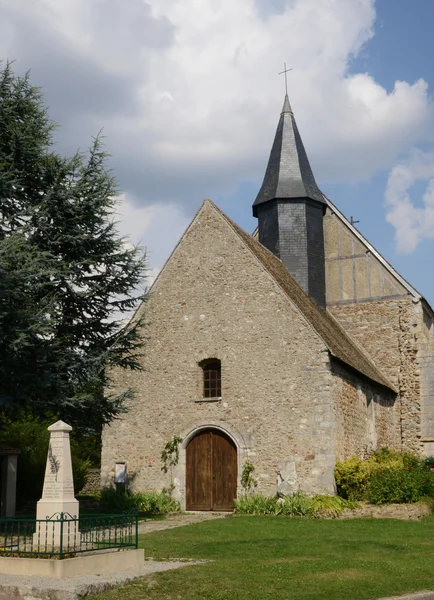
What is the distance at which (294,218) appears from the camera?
2398cm

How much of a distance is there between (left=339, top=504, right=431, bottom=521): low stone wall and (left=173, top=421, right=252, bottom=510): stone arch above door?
3.09 meters

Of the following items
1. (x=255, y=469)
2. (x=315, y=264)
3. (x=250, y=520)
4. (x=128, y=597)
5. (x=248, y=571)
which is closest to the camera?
(x=128, y=597)

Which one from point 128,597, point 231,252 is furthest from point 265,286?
point 128,597

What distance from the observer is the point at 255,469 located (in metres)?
18.5

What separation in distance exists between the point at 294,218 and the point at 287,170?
182cm

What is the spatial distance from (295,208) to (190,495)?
10014 millimetres

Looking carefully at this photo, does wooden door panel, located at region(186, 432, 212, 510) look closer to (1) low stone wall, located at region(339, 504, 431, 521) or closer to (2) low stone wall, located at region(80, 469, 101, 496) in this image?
(1) low stone wall, located at region(339, 504, 431, 521)

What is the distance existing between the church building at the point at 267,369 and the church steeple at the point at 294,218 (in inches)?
1.8

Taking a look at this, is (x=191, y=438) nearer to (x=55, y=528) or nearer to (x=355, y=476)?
(x=355, y=476)

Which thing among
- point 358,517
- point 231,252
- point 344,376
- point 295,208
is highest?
point 295,208

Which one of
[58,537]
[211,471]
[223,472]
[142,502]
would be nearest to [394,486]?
[223,472]

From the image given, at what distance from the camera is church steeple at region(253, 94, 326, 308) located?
77.5 ft

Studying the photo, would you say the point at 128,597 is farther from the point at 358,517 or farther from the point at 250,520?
the point at 358,517

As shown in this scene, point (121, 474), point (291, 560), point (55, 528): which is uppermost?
point (121, 474)
